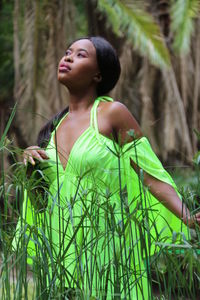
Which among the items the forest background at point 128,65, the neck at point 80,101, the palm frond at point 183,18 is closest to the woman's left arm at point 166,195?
the neck at point 80,101

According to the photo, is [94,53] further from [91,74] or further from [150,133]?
[150,133]

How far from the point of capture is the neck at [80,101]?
2.79m

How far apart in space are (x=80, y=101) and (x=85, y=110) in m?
0.05

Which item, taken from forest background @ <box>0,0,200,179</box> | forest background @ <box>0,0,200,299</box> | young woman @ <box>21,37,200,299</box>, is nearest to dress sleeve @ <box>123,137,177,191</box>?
young woman @ <box>21,37,200,299</box>

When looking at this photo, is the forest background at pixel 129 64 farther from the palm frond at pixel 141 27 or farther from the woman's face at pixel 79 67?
the woman's face at pixel 79 67

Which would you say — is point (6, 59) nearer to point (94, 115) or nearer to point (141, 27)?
point (141, 27)

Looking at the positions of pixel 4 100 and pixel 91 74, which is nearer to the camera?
pixel 91 74

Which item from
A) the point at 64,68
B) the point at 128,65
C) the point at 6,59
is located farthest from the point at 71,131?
the point at 6,59

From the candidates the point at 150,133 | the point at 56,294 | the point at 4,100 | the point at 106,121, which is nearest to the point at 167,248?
the point at 56,294

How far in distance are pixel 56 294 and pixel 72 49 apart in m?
1.31

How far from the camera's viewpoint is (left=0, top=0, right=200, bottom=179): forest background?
7.09 metres

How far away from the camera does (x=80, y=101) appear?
110 inches

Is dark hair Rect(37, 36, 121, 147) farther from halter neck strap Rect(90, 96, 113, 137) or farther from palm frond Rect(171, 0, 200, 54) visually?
palm frond Rect(171, 0, 200, 54)

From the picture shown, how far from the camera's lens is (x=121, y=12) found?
7.10 meters
